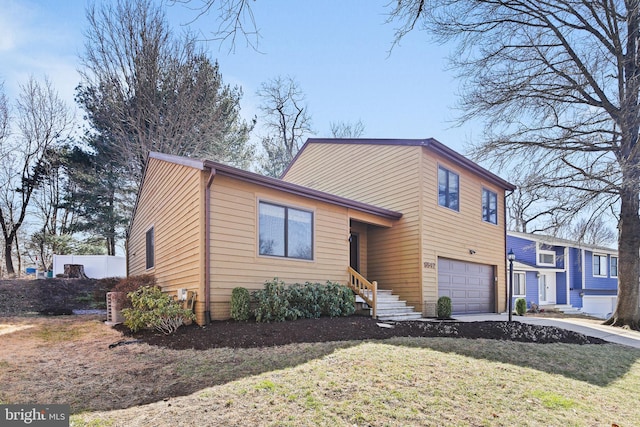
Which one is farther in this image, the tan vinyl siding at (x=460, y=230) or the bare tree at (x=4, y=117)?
the bare tree at (x=4, y=117)

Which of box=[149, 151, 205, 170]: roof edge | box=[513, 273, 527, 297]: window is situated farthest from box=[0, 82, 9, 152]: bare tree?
box=[513, 273, 527, 297]: window

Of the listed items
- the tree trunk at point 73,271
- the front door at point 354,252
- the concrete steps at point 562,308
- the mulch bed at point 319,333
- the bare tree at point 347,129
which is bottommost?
the concrete steps at point 562,308

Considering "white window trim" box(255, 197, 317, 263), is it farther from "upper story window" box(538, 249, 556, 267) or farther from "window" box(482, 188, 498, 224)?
"upper story window" box(538, 249, 556, 267)

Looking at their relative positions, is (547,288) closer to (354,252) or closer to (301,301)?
(354,252)

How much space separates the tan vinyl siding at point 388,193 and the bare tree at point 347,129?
13.9 metres

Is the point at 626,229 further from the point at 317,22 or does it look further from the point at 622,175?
the point at 317,22

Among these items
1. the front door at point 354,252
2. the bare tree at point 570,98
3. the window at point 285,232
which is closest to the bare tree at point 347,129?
the front door at point 354,252

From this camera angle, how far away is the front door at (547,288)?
2346cm

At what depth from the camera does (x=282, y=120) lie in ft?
91.4

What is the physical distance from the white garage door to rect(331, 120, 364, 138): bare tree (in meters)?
16.3

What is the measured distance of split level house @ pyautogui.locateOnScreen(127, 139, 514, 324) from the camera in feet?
27.1

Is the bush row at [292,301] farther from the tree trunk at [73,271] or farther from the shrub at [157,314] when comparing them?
the tree trunk at [73,271]

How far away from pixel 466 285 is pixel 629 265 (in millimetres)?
4652

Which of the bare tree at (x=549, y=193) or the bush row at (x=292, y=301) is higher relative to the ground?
the bare tree at (x=549, y=193)
